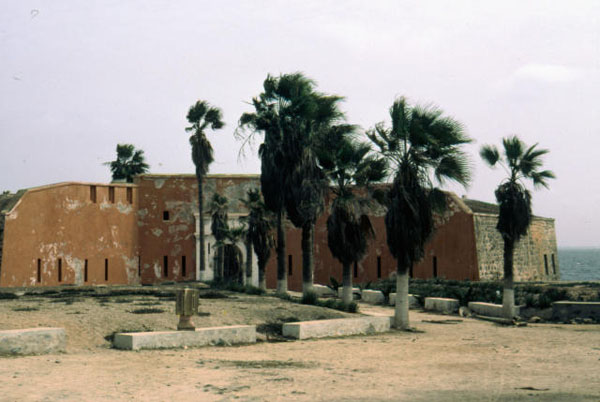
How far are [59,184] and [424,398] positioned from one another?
29.9m

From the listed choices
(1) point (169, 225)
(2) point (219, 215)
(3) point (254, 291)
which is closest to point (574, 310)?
(3) point (254, 291)

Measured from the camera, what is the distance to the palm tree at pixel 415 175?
17359 mm

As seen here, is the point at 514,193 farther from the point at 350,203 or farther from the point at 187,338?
the point at 187,338

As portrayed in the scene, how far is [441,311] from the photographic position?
2380 cm

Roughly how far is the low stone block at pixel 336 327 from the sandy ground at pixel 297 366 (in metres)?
0.47

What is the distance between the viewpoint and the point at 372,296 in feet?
92.2

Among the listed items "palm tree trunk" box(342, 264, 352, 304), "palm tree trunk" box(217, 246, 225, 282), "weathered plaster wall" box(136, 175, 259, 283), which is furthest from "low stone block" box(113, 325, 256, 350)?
"weathered plaster wall" box(136, 175, 259, 283)

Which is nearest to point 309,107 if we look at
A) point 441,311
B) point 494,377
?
point 441,311

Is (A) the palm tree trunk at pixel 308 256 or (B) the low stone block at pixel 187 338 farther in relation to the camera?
(A) the palm tree trunk at pixel 308 256

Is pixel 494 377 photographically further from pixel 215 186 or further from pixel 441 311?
pixel 215 186

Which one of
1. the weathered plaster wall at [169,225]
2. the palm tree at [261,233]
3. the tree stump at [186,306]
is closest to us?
the tree stump at [186,306]

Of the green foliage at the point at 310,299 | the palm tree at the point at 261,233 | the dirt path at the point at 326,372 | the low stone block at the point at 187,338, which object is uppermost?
the palm tree at the point at 261,233

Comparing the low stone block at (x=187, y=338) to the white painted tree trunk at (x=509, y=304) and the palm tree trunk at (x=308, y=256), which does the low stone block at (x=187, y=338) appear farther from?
the white painted tree trunk at (x=509, y=304)

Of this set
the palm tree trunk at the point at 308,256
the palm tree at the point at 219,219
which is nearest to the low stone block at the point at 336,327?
the palm tree trunk at the point at 308,256
